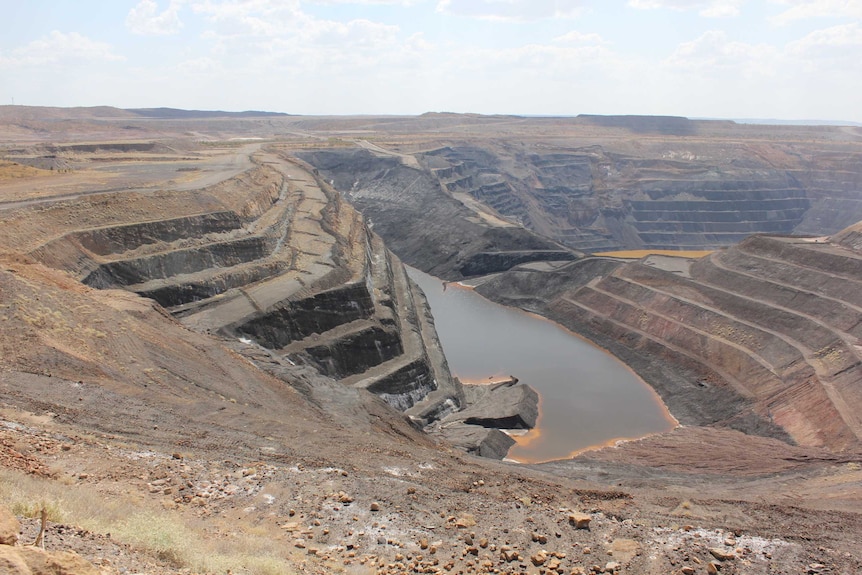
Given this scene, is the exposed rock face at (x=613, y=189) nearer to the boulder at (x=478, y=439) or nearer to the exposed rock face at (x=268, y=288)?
the exposed rock face at (x=268, y=288)

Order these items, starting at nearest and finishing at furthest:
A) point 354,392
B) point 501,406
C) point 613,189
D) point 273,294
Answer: point 354,392, point 273,294, point 501,406, point 613,189

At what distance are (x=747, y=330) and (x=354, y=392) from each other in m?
28.0

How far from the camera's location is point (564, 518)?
15.3m

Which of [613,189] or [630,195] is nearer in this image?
[630,195]

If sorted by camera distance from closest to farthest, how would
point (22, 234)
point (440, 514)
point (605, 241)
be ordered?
point (440, 514) → point (22, 234) → point (605, 241)

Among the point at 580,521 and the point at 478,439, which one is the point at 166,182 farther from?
the point at 580,521

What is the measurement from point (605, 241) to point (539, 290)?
45365 mm

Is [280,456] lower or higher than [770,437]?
higher

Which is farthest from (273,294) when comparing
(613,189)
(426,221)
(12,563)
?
(613,189)

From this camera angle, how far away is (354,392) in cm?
2997

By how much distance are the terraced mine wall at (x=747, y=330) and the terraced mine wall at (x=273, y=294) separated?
1238 centimetres

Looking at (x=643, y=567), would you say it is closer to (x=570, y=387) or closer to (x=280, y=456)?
(x=280, y=456)

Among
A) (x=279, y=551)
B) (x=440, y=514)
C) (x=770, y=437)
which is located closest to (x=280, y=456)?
(x=440, y=514)

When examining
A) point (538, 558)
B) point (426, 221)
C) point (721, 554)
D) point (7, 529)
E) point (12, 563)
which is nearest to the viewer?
point (12, 563)
